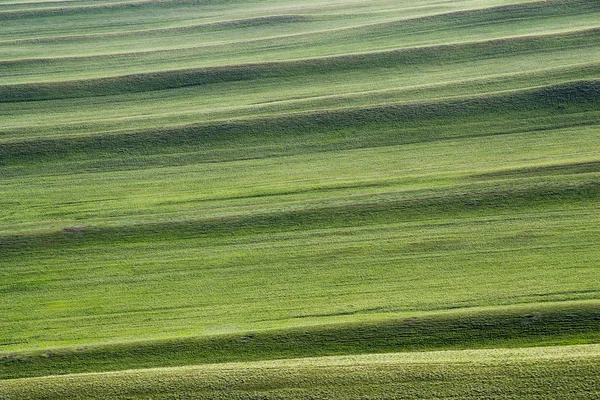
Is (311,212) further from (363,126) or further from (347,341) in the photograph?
(363,126)

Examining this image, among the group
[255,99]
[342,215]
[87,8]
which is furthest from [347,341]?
[87,8]

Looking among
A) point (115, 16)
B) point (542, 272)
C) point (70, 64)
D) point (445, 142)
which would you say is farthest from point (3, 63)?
point (542, 272)

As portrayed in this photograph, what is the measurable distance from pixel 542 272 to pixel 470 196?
644 cm

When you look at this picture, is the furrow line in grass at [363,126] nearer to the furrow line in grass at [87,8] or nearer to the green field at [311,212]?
the green field at [311,212]

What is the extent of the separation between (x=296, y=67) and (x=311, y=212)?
716 inches

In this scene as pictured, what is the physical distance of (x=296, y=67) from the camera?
51.2m

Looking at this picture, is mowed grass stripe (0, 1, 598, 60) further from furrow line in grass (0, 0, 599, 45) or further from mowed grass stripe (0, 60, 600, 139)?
mowed grass stripe (0, 60, 600, 139)

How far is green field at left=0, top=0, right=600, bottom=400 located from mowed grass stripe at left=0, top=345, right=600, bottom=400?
→ 0.25 feet

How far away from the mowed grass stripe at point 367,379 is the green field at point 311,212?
0.25 ft

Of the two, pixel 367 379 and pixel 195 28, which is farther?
pixel 195 28

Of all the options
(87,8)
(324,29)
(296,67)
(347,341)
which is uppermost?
(87,8)

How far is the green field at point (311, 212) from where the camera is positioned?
26.5m

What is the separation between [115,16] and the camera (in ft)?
216

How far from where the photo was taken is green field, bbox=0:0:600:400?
26469 mm
